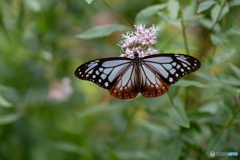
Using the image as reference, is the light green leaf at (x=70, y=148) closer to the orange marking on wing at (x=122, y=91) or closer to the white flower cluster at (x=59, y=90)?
the white flower cluster at (x=59, y=90)

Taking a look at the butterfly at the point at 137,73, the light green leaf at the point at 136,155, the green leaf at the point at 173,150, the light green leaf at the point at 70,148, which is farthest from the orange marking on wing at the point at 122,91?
the light green leaf at the point at 70,148

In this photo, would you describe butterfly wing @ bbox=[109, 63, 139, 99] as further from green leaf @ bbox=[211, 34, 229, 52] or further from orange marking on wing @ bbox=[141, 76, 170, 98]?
green leaf @ bbox=[211, 34, 229, 52]

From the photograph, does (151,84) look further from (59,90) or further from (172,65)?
(59,90)

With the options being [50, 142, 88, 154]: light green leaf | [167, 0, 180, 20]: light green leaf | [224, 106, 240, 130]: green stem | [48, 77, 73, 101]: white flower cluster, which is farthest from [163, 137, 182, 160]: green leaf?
[48, 77, 73, 101]: white flower cluster

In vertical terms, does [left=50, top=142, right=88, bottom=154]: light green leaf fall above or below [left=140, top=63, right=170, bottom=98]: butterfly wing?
below

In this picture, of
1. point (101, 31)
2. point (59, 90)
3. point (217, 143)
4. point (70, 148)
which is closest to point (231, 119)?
point (217, 143)

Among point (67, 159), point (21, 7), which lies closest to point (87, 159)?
point (67, 159)
